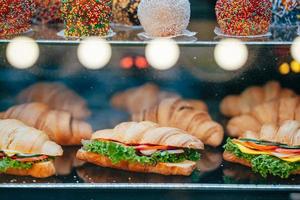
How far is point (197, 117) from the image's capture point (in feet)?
8.62

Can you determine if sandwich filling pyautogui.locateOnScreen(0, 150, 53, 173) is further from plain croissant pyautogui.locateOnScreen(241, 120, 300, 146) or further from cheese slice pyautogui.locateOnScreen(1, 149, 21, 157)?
plain croissant pyautogui.locateOnScreen(241, 120, 300, 146)

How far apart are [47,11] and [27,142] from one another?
61cm

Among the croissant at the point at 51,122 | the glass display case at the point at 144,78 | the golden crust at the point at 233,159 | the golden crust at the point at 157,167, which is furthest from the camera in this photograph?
the croissant at the point at 51,122

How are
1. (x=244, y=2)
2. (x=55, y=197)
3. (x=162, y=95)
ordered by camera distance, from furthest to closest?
(x=162, y=95) → (x=244, y=2) → (x=55, y=197)

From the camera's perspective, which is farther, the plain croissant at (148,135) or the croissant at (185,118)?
the croissant at (185,118)

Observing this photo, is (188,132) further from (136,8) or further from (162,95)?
(136,8)

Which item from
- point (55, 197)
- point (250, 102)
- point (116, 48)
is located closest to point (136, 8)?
point (116, 48)

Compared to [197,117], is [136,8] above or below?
above

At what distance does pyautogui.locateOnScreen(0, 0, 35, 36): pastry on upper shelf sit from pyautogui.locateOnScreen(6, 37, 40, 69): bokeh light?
76mm

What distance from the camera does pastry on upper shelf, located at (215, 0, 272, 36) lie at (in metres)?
2.33

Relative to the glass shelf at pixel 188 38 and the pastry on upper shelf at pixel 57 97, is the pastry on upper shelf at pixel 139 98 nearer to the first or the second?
the pastry on upper shelf at pixel 57 97

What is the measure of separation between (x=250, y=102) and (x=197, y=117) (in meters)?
0.26

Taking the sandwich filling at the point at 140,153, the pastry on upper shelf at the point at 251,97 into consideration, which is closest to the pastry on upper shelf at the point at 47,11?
the sandwich filling at the point at 140,153

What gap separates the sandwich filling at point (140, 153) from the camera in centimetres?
234
